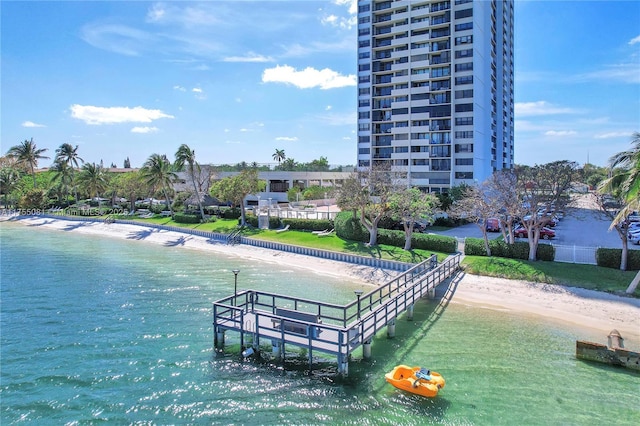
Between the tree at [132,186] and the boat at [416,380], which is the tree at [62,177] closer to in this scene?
the tree at [132,186]

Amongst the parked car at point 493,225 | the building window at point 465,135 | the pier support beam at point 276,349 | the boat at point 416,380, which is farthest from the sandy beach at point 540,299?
the building window at point 465,135

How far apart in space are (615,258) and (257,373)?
26267mm

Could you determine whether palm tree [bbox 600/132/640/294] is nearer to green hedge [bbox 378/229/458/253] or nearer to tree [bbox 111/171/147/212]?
green hedge [bbox 378/229/458/253]

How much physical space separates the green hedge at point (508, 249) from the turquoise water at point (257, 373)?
10199mm

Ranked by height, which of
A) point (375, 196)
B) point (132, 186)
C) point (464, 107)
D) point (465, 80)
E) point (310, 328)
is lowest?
point (310, 328)

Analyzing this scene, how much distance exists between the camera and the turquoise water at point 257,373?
46.5ft

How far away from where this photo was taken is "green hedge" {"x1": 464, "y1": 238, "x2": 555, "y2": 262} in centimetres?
3164

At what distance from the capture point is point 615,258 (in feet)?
94.5

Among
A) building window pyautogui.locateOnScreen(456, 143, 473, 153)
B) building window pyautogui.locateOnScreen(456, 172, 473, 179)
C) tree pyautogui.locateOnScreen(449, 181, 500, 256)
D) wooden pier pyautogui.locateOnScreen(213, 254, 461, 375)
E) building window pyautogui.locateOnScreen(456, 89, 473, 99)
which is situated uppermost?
building window pyautogui.locateOnScreen(456, 89, 473, 99)

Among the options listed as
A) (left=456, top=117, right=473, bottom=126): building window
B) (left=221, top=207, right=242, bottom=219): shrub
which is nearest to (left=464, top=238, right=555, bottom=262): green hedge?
(left=221, top=207, right=242, bottom=219): shrub

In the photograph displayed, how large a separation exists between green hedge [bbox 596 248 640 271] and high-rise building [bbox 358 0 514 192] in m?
42.0

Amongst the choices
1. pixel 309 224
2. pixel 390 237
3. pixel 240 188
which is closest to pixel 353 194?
pixel 390 237

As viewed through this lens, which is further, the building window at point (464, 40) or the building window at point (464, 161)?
the building window at point (464, 161)

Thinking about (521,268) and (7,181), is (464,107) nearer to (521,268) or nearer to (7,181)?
(521,268)
